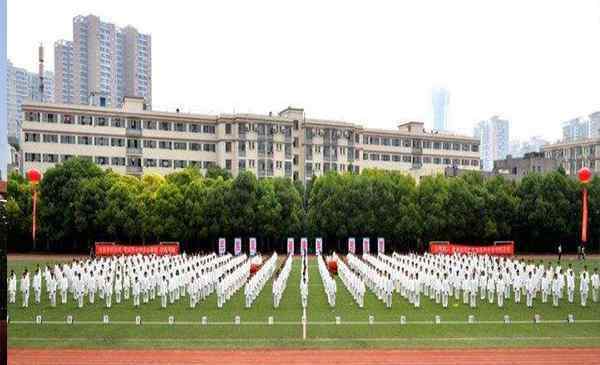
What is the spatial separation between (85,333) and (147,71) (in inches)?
2645

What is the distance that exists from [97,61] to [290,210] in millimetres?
41789

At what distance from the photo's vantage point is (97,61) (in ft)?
226

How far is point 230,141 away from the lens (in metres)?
48.0

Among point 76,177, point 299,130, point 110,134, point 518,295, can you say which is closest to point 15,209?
point 76,177

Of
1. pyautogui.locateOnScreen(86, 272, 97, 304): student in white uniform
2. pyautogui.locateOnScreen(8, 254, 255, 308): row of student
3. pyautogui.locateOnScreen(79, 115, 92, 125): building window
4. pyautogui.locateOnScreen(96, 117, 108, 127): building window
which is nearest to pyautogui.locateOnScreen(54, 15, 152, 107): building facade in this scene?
pyautogui.locateOnScreen(96, 117, 108, 127): building window

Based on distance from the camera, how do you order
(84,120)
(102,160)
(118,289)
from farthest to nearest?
1. (102,160)
2. (84,120)
3. (118,289)

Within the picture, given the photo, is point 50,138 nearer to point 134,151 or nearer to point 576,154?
point 134,151

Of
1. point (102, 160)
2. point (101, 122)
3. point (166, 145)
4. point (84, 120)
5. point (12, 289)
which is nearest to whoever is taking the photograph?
point (12, 289)

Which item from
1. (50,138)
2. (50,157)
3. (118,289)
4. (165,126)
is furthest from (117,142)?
(118,289)

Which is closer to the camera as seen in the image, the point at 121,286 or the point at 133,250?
the point at 121,286

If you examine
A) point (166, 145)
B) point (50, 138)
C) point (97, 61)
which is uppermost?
point (97, 61)

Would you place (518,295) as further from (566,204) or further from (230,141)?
(230,141)

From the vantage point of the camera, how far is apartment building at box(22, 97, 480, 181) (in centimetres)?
4500

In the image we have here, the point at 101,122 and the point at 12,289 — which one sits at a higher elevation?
the point at 101,122
